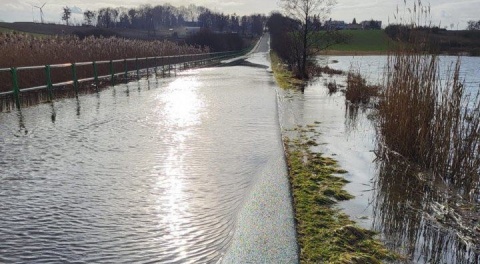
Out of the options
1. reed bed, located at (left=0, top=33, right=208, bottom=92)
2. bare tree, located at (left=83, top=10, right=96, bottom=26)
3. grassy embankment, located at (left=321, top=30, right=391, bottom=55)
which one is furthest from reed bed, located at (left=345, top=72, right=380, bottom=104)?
bare tree, located at (left=83, top=10, right=96, bottom=26)

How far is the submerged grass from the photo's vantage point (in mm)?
3182

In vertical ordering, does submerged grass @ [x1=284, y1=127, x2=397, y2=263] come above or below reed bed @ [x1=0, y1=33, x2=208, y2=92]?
below

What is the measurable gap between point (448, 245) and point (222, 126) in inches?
213

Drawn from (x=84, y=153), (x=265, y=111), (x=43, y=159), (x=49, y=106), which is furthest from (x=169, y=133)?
(x=49, y=106)

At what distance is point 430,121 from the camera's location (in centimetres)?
589

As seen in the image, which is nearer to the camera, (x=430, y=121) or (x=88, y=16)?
(x=430, y=121)

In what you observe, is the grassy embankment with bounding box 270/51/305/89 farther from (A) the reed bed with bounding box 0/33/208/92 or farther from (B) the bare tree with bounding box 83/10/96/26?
(B) the bare tree with bounding box 83/10/96/26

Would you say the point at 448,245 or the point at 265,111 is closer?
the point at 448,245

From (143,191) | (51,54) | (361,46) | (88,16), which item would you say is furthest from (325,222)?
(88,16)

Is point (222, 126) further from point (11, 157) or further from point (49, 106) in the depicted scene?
point (49, 106)

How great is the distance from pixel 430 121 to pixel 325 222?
3060 millimetres

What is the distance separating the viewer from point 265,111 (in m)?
10.6

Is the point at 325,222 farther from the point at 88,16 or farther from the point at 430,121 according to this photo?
the point at 88,16

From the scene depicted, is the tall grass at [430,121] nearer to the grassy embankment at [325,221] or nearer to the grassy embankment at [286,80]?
the grassy embankment at [325,221]
